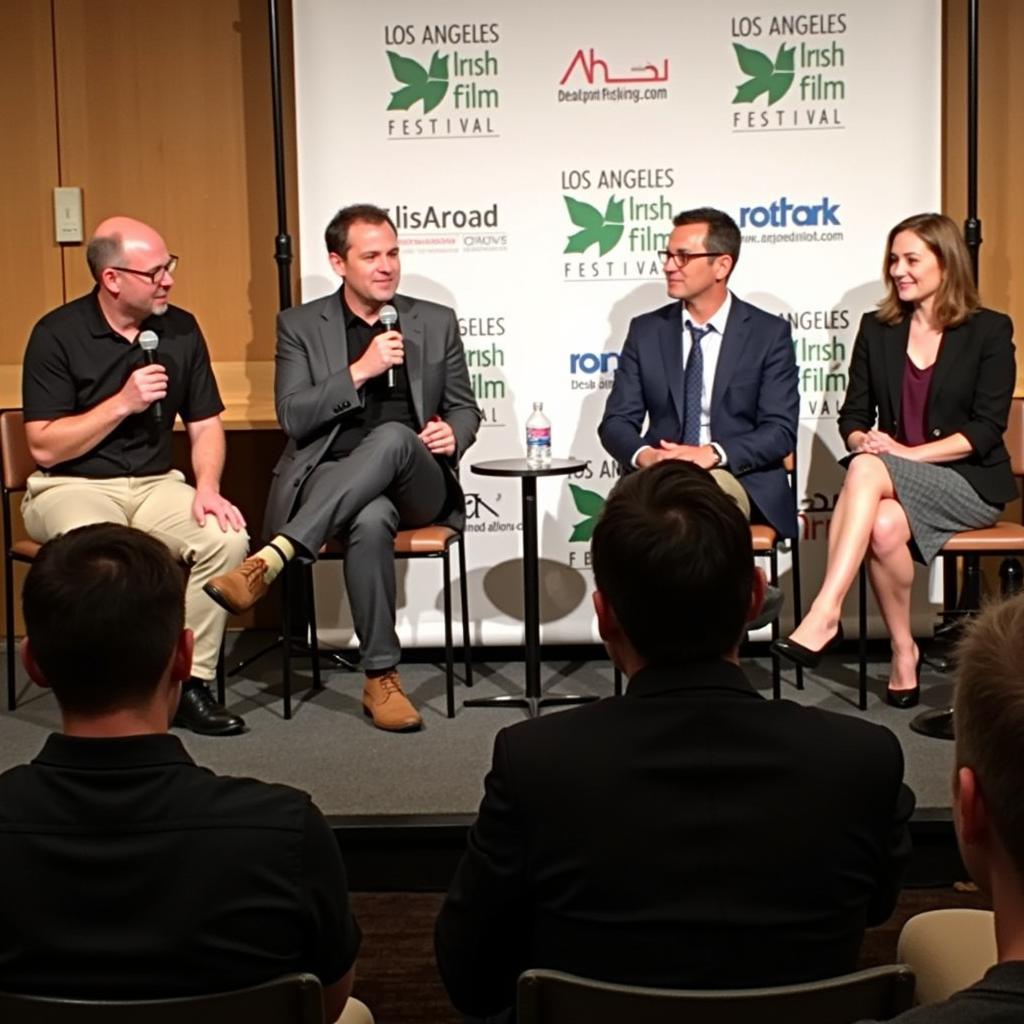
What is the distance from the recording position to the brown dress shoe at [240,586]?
12.6ft

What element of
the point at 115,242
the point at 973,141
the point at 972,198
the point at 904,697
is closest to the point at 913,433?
the point at 904,697

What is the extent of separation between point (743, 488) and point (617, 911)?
2.82 metres

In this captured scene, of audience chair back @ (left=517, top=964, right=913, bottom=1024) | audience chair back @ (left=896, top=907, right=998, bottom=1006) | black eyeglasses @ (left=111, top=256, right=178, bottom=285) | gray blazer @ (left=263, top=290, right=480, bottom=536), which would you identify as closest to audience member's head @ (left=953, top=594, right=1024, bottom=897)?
audience chair back @ (left=517, top=964, right=913, bottom=1024)

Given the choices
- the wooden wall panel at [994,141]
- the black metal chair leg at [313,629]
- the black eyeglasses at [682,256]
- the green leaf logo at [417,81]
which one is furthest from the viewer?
the wooden wall panel at [994,141]

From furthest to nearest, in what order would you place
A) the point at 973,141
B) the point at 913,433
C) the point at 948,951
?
the point at 973,141 → the point at 913,433 → the point at 948,951

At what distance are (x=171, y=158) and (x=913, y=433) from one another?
2715 millimetres

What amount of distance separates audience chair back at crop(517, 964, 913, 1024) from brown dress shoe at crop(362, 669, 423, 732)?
9.13 feet

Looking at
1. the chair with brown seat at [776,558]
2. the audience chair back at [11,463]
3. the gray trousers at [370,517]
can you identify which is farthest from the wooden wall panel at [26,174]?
the chair with brown seat at [776,558]

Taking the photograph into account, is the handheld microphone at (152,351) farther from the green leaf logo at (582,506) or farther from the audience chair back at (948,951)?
the audience chair back at (948,951)

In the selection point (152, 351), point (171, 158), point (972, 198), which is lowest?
point (152, 351)

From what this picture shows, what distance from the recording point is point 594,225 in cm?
494

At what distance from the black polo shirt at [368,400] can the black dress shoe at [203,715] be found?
77 cm

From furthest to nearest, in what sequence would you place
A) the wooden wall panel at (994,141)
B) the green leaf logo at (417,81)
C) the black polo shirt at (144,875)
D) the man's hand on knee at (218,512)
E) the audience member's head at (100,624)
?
1. the wooden wall panel at (994,141)
2. the green leaf logo at (417,81)
3. the man's hand on knee at (218,512)
4. the audience member's head at (100,624)
5. the black polo shirt at (144,875)

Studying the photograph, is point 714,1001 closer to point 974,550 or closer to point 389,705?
point 389,705
